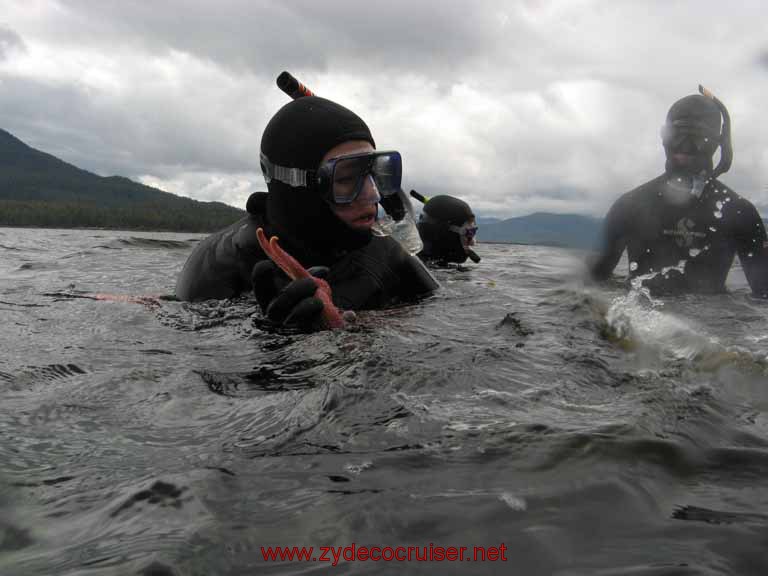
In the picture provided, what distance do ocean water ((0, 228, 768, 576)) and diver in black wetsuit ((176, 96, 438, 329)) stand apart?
2.29 feet

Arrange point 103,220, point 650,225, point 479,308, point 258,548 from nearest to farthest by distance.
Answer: point 258,548 < point 479,308 < point 650,225 < point 103,220

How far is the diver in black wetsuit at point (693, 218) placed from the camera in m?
Result: 5.48

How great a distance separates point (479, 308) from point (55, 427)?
313 centimetres

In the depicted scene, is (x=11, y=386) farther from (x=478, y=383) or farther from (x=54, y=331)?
(x=478, y=383)

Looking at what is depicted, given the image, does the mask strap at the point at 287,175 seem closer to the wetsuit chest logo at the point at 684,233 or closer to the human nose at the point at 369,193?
the human nose at the point at 369,193

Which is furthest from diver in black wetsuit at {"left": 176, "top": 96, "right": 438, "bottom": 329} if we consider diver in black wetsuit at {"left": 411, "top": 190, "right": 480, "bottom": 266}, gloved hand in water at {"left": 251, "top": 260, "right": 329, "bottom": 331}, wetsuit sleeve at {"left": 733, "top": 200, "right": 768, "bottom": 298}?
diver in black wetsuit at {"left": 411, "top": 190, "right": 480, "bottom": 266}

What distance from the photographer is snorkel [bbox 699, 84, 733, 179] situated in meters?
5.43

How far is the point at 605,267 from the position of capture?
6.04m

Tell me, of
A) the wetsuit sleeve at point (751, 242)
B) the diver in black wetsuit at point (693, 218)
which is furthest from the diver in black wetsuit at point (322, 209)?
the wetsuit sleeve at point (751, 242)

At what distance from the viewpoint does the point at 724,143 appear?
546cm

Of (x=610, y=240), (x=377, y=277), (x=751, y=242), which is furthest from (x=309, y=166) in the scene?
(x=751, y=242)

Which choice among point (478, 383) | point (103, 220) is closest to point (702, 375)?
point (478, 383)

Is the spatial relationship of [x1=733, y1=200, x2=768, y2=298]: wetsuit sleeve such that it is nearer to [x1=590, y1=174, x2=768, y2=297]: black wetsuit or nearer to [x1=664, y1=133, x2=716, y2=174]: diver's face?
[x1=590, y1=174, x2=768, y2=297]: black wetsuit

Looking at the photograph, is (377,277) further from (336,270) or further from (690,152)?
(690,152)
